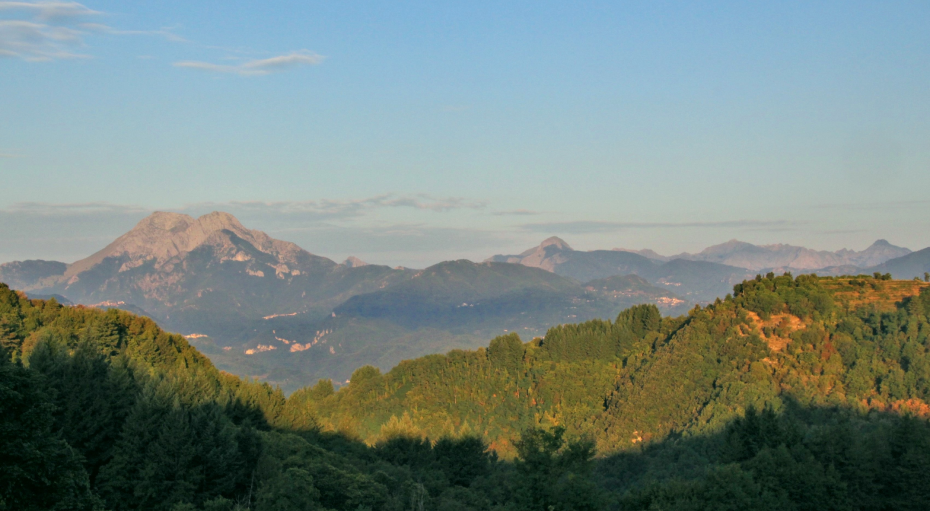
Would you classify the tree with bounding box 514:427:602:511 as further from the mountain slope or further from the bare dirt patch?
the bare dirt patch

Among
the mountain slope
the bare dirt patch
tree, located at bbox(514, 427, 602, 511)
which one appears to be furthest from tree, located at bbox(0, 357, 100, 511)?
the bare dirt patch

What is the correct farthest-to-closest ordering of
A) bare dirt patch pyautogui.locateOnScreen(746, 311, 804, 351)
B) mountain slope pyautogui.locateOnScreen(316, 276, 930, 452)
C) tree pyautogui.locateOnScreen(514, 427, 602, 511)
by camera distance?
bare dirt patch pyautogui.locateOnScreen(746, 311, 804, 351)
mountain slope pyautogui.locateOnScreen(316, 276, 930, 452)
tree pyautogui.locateOnScreen(514, 427, 602, 511)

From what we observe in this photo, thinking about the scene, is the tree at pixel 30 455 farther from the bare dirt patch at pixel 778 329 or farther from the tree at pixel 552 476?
the bare dirt patch at pixel 778 329

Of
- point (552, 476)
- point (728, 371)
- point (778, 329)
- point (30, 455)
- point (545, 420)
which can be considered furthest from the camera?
point (545, 420)

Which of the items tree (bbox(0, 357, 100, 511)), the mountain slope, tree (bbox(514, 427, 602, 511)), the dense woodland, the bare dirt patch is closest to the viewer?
tree (bbox(0, 357, 100, 511))

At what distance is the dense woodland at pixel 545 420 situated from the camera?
6116cm

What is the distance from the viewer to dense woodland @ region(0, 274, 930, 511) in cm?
6116

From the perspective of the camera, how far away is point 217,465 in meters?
68.6

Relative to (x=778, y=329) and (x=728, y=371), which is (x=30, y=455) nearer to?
(x=728, y=371)

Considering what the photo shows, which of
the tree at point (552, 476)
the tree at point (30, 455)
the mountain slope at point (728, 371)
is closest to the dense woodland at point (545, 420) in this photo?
the tree at point (30, 455)

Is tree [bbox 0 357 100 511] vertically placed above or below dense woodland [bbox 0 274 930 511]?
above

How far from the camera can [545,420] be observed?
538ft

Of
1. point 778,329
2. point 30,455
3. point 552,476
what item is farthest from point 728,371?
point 30,455

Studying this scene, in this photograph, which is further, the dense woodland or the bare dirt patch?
the bare dirt patch
